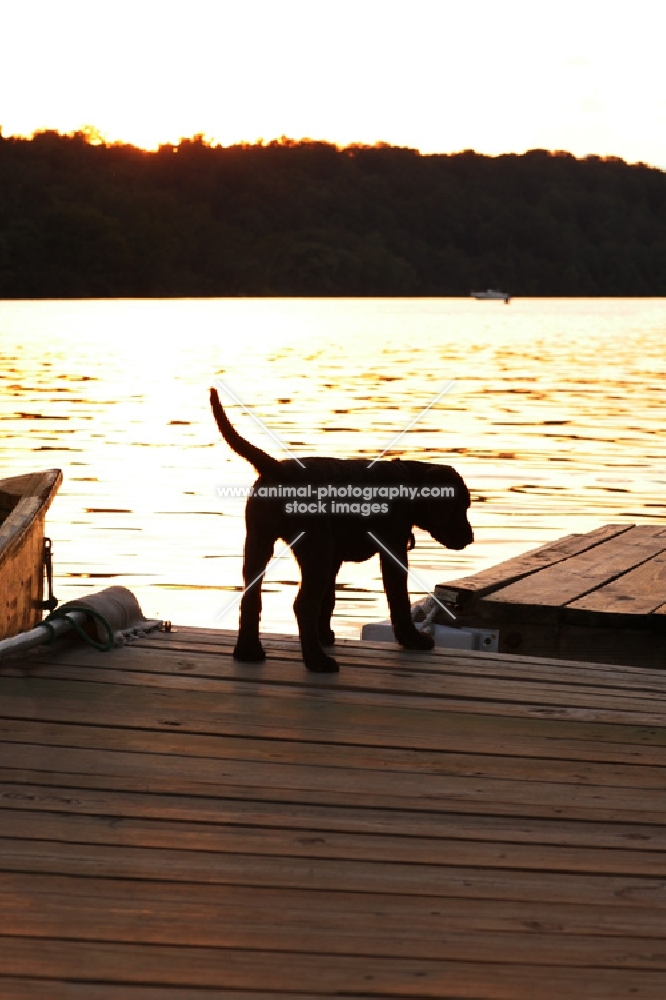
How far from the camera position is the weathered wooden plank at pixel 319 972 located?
272 centimetres

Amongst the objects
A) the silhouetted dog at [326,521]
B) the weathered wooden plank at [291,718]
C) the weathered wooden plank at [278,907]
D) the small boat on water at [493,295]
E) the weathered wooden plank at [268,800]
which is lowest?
Result: the small boat on water at [493,295]

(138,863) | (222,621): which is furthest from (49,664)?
(222,621)

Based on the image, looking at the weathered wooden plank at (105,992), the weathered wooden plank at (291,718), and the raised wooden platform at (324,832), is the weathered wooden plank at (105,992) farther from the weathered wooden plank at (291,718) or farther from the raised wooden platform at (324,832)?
→ the weathered wooden plank at (291,718)

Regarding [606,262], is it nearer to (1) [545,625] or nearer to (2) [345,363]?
(2) [345,363]

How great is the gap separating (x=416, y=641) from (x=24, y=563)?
173 cm

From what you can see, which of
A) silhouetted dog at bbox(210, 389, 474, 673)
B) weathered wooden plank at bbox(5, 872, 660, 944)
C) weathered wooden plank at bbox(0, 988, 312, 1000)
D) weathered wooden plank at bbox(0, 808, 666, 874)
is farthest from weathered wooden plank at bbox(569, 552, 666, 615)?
weathered wooden plank at bbox(0, 988, 312, 1000)

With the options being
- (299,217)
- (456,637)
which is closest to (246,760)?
(456,637)

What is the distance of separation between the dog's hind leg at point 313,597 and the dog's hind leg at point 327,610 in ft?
0.20

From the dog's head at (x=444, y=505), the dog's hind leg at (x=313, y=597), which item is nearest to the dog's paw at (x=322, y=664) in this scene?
the dog's hind leg at (x=313, y=597)

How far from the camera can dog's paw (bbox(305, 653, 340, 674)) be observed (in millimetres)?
5145

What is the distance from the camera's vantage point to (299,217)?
420ft

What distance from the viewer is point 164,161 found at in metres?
130

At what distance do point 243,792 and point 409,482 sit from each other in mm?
1667

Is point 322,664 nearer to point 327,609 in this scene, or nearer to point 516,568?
point 327,609
